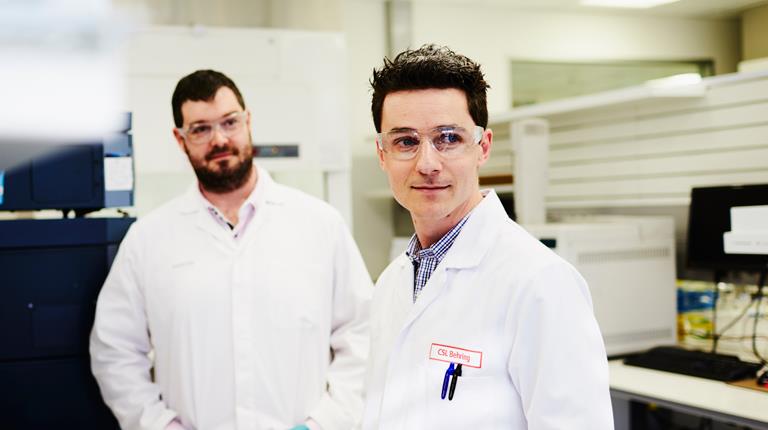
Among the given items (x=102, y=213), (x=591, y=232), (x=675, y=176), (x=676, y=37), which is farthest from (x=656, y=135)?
(x=676, y=37)

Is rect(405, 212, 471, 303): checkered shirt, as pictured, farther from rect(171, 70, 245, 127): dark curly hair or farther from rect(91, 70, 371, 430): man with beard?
rect(171, 70, 245, 127): dark curly hair

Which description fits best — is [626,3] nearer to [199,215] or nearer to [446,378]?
[199,215]

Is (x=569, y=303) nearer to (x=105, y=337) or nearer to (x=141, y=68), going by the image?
(x=105, y=337)

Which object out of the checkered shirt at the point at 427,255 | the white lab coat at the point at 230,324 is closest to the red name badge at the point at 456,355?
the checkered shirt at the point at 427,255

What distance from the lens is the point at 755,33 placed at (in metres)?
5.28

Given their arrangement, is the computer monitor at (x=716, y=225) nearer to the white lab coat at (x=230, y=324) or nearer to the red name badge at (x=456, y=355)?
the white lab coat at (x=230, y=324)

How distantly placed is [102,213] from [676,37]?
4.88 metres

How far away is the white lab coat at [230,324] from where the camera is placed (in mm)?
1795

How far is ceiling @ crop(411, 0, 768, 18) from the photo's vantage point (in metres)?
5.12

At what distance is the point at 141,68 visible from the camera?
10.4 feet

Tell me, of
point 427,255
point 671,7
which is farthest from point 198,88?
point 671,7

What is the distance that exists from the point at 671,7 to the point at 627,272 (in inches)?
138

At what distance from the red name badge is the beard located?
91 centimetres

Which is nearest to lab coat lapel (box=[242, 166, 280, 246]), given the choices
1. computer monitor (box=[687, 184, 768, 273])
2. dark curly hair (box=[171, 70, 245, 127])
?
dark curly hair (box=[171, 70, 245, 127])
